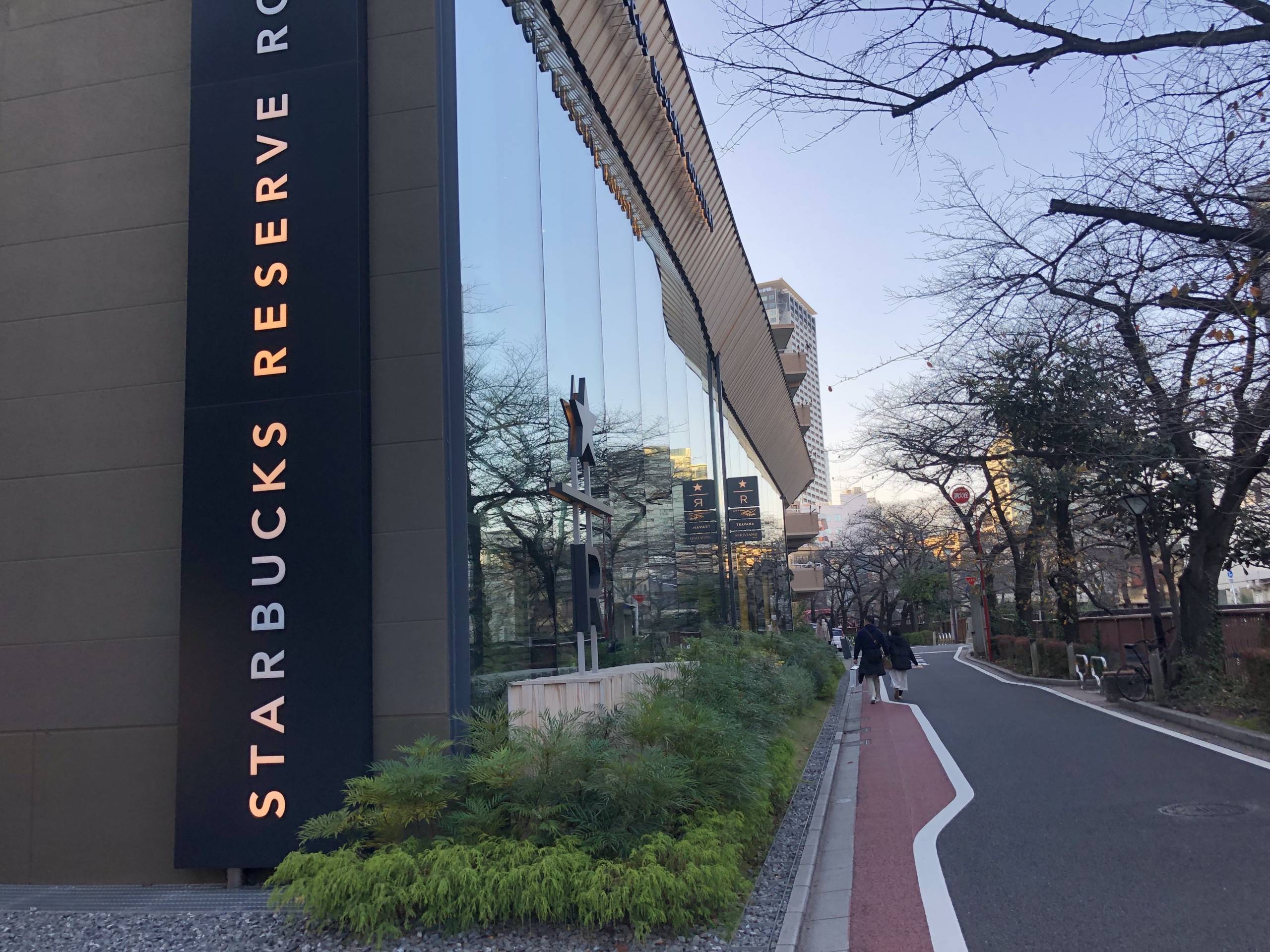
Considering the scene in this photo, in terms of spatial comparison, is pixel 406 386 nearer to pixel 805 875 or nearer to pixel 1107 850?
pixel 805 875

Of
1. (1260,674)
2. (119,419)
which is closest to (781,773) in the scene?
(119,419)

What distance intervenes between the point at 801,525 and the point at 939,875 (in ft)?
142

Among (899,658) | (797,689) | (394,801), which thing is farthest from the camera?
(899,658)

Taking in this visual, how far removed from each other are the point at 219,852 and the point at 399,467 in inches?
122

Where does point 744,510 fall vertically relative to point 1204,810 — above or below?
above

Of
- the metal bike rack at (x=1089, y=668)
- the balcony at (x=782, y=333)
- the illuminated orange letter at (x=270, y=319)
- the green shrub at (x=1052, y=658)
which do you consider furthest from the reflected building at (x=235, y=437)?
the balcony at (x=782, y=333)

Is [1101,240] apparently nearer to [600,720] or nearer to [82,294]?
[600,720]

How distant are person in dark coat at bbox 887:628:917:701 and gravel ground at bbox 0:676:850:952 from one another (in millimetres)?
14289

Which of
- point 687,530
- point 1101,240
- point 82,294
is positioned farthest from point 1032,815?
point 687,530

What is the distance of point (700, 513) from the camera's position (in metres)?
21.2

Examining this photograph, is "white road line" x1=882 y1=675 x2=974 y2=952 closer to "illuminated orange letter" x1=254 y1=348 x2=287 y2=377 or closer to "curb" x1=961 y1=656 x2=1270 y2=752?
"curb" x1=961 y1=656 x2=1270 y2=752

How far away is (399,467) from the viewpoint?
730 cm

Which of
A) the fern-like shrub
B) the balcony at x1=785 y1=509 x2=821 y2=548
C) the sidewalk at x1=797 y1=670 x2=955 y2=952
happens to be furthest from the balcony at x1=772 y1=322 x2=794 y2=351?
the fern-like shrub

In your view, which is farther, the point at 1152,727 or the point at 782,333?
the point at 782,333
